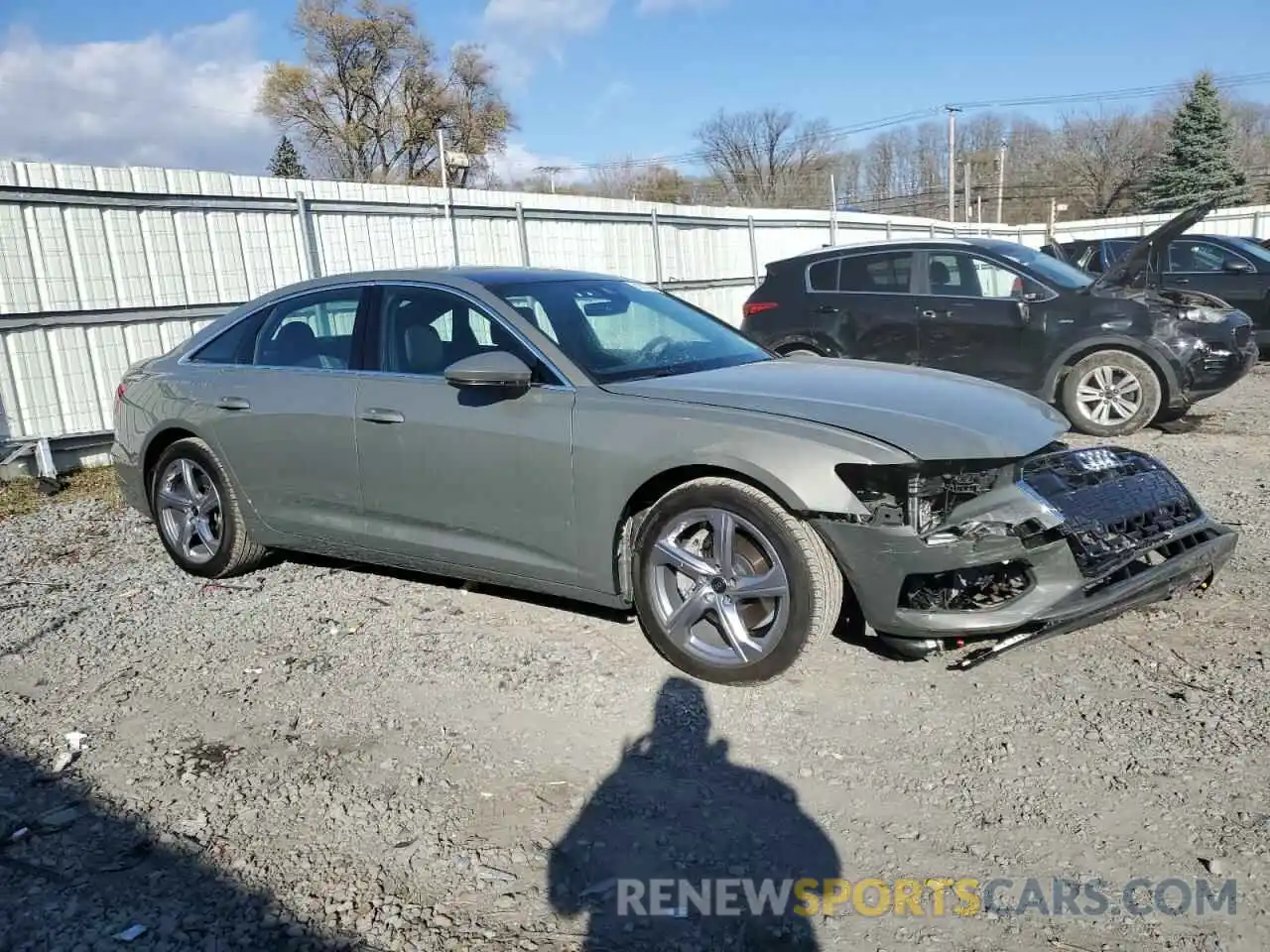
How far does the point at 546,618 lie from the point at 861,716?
1.62m

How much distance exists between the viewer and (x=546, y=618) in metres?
4.49

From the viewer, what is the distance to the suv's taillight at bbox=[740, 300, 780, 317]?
9.17m

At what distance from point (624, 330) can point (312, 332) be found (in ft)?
5.32

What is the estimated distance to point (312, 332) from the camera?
16.0 feet

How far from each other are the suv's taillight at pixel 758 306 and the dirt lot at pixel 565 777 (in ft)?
17.2

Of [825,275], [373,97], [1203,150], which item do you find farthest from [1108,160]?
[825,275]

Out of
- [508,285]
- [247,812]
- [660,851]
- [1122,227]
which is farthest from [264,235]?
[1122,227]

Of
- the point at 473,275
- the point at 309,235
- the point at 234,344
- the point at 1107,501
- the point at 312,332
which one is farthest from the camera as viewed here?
the point at 309,235

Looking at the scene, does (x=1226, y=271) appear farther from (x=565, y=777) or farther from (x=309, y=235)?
(x=565, y=777)

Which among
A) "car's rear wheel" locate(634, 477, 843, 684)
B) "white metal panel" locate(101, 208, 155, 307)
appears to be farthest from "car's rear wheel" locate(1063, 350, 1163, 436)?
"white metal panel" locate(101, 208, 155, 307)

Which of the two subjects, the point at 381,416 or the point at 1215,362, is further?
the point at 1215,362

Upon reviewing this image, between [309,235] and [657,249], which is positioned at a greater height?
[309,235]

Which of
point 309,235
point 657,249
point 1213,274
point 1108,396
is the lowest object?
point 1108,396

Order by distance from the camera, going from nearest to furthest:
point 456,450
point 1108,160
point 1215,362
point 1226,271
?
point 456,450, point 1215,362, point 1226,271, point 1108,160
